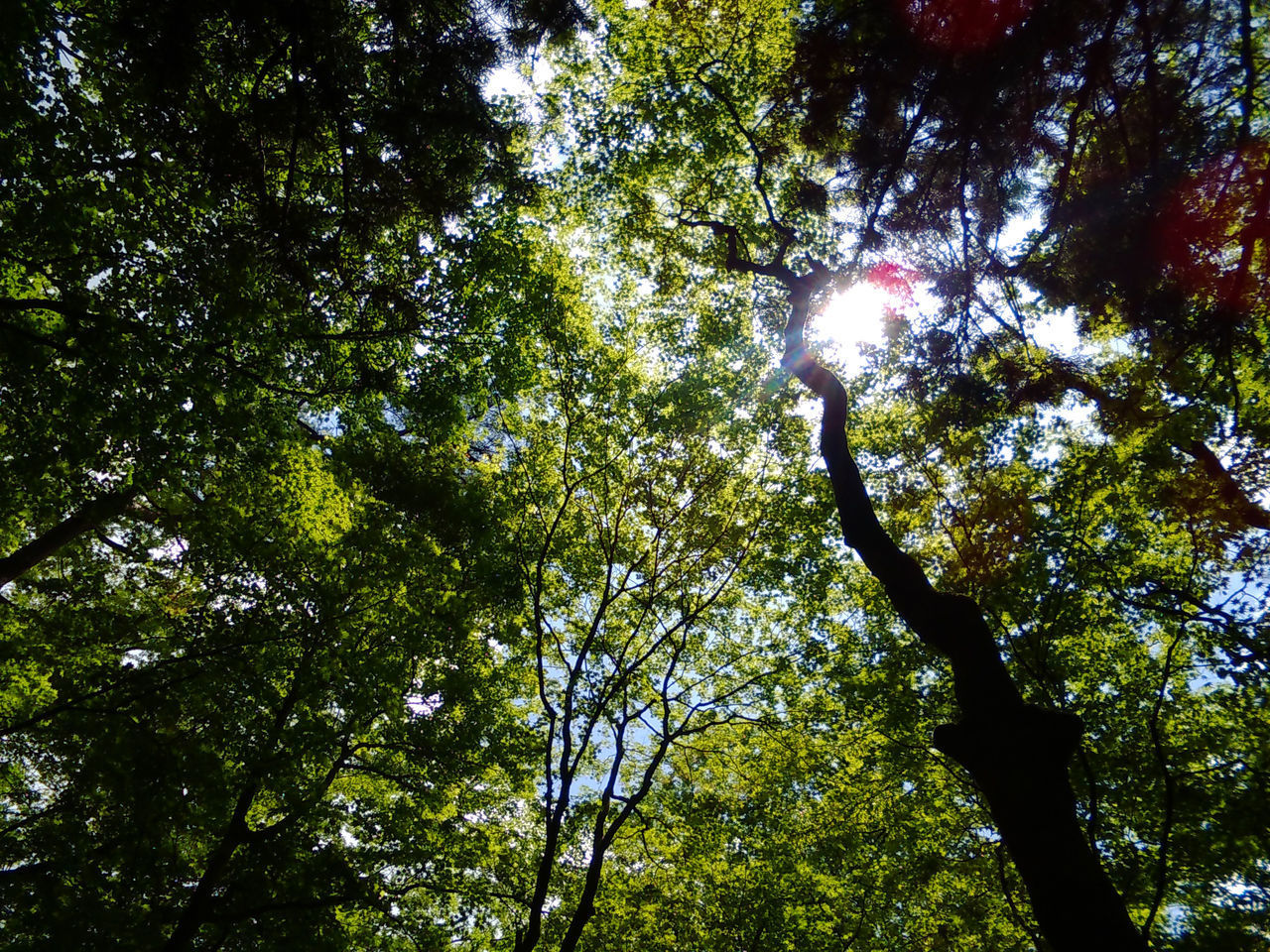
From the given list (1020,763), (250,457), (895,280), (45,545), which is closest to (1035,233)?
(895,280)

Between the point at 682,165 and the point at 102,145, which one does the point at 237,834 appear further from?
the point at 682,165

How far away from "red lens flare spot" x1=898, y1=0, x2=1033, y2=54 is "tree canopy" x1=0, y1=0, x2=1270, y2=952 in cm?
3

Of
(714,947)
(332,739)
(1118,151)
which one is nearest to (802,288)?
(1118,151)

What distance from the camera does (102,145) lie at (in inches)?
221

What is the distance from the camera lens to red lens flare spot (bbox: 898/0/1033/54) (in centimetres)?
399

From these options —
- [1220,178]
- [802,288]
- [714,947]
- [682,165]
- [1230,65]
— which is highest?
[682,165]

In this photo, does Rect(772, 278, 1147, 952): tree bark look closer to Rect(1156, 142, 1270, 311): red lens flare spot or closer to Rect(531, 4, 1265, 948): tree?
Rect(531, 4, 1265, 948): tree

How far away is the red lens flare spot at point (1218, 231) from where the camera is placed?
3.60 meters

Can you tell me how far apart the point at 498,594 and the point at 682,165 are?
8.78 meters

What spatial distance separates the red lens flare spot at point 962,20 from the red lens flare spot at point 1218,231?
5.51 ft

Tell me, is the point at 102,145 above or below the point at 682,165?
below

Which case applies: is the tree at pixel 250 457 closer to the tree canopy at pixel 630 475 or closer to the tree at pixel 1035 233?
the tree canopy at pixel 630 475

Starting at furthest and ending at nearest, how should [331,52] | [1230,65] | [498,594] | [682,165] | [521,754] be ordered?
[682,165], [498,594], [521,754], [331,52], [1230,65]

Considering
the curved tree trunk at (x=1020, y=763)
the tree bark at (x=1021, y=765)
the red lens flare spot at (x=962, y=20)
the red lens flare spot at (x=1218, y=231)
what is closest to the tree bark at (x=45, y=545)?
the curved tree trunk at (x=1020, y=763)
